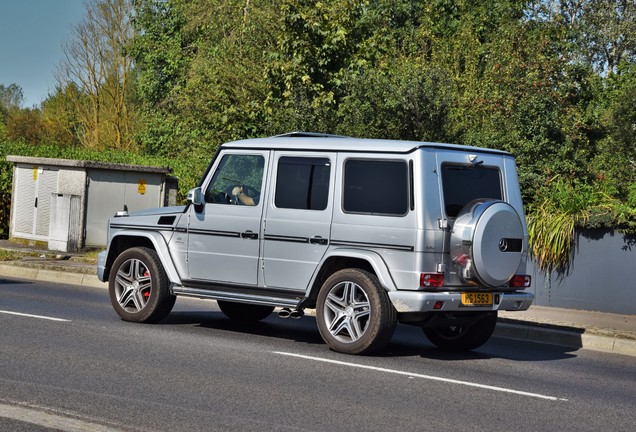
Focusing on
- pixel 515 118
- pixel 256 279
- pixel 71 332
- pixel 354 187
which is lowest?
pixel 71 332

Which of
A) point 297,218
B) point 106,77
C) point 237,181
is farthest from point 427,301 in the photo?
point 106,77

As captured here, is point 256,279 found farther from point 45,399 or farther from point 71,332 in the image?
point 45,399

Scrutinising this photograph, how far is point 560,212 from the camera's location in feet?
56.4

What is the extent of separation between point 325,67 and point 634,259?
10.6m

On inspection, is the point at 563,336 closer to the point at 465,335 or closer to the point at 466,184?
the point at 465,335

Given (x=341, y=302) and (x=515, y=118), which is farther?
(x=515, y=118)

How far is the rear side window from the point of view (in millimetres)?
10422

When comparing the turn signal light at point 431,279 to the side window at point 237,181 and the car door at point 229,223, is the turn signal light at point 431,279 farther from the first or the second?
the side window at point 237,181

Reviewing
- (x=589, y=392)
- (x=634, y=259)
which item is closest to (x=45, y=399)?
(x=589, y=392)

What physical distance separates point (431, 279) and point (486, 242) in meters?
0.66

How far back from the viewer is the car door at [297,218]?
1080cm

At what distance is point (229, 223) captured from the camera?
11500 mm

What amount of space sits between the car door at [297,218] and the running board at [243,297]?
0.40 feet

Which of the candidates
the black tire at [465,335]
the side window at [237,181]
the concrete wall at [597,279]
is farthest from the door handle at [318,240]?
the concrete wall at [597,279]
